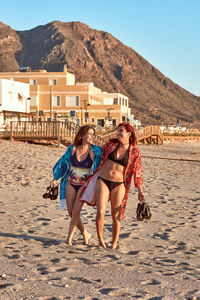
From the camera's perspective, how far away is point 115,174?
5.30 metres

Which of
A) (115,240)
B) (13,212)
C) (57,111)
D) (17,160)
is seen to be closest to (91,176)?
(115,240)

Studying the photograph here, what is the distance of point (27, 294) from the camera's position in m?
3.74

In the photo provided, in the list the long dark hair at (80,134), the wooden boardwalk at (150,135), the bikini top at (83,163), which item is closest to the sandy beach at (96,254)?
the bikini top at (83,163)

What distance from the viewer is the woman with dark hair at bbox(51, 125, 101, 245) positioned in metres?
5.45

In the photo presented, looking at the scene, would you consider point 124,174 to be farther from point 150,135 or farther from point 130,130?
point 150,135

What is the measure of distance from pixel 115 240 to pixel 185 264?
99 cm

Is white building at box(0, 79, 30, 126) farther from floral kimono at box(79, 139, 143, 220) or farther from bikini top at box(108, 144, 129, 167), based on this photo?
bikini top at box(108, 144, 129, 167)

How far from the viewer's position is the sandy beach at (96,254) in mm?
3932

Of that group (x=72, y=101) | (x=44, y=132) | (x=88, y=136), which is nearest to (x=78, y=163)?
(x=88, y=136)

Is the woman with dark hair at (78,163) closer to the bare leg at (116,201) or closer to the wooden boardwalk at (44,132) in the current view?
the bare leg at (116,201)

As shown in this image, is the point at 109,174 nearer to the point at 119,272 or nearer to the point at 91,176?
the point at 91,176

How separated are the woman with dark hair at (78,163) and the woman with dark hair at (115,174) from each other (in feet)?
0.32

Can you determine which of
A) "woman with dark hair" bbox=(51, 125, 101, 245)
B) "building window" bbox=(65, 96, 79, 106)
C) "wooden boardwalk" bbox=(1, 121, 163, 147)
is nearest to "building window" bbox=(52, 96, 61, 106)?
"building window" bbox=(65, 96, 79, 106)

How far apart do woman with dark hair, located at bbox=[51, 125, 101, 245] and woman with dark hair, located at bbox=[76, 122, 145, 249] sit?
97 millimetres
